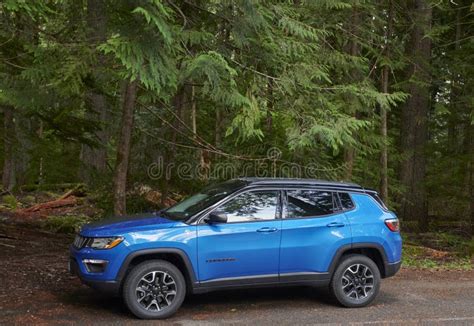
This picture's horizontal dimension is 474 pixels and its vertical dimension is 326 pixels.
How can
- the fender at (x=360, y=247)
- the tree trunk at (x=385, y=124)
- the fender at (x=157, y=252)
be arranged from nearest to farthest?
the fender at (x=157, y=252)
the fender at (x=360, y=247)
the tree trunk at (x=385, y=124)

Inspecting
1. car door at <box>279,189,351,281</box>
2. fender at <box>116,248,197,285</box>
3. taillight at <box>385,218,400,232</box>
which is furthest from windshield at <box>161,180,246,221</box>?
taillight at <box>385,218,400,232</box>

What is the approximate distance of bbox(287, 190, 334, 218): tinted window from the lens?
7.57m

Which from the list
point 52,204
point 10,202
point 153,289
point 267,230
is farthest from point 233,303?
point 10,202

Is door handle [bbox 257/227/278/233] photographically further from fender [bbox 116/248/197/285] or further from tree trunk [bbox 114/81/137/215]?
tree trunk [bbox 114/81/137/215]

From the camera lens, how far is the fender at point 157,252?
6.66m

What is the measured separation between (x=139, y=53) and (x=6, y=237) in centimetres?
651

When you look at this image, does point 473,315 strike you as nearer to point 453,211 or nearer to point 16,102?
point 16,102

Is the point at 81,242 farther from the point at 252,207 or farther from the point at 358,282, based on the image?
the point at 358,282

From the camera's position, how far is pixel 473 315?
7.43 metres

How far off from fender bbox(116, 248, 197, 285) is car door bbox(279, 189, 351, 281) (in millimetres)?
1265

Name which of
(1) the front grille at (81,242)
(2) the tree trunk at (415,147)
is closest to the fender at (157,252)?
(1) the front grille at (81,242)

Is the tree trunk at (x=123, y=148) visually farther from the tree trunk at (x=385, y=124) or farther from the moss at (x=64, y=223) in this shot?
the tree trunk at (x=385, y=124)

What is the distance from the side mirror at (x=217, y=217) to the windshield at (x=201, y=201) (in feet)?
0.89

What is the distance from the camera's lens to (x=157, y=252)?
6770 mm
